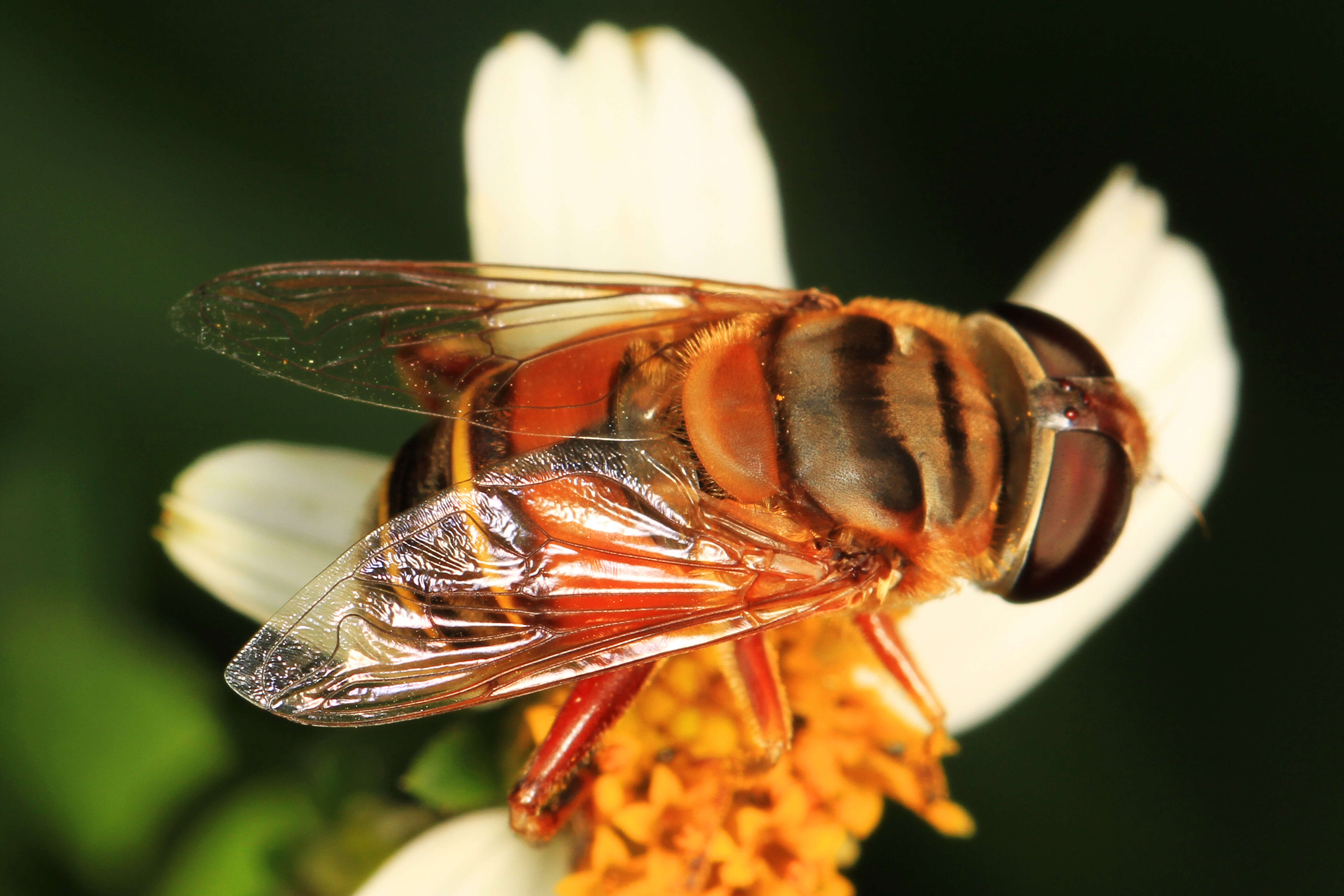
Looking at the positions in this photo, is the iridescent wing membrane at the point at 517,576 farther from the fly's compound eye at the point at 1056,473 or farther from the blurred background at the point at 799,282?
the blurred background at the point at 799,282

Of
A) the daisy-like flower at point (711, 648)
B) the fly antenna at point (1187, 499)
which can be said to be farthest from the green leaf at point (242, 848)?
the fly antenna at point (1187, 499)

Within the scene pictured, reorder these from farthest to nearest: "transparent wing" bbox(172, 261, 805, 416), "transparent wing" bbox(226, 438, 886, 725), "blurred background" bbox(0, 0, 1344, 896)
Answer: "blurred background" bbox(0, 0, 1344, 896), "transparent wing" bbox(172, 261, 805, 416), "transparent wing" bbox(226, 438, 886, 725)

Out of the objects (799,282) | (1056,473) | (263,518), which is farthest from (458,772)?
(799,282)

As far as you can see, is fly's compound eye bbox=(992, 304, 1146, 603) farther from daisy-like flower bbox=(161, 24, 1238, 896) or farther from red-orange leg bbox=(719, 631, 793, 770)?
red-orange leg bbox=(719, 631, 793, 770)

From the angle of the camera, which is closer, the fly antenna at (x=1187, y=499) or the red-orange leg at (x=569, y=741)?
the red-orange leg at (x=569, y=741)

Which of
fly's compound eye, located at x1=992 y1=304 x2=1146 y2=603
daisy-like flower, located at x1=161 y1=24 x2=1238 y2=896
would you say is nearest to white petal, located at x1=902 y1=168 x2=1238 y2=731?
daisy-like flower, located at x1=161 y1=24 x2=1238 y2=896

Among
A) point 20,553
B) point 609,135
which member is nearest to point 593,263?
point 609,135

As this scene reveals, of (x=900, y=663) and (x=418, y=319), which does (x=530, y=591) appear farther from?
(x=900, y=663)
